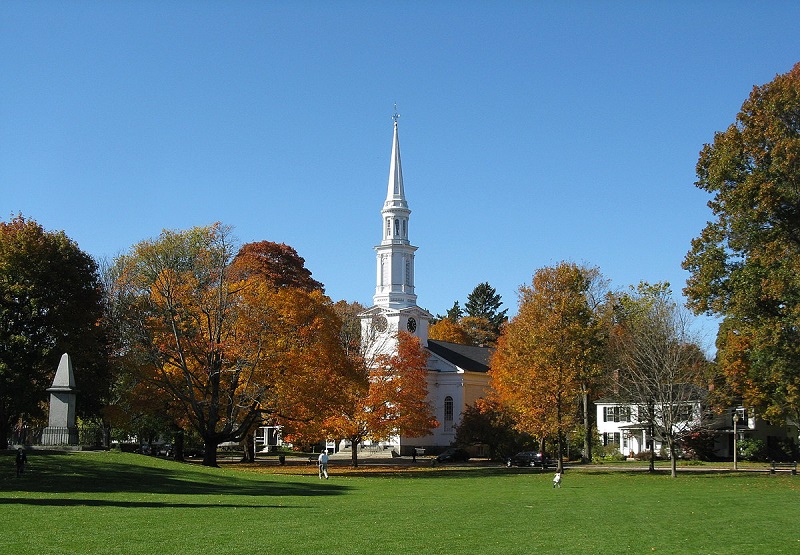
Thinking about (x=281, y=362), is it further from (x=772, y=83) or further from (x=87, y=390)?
(x=772, y=83)

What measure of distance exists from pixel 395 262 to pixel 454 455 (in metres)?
19.3

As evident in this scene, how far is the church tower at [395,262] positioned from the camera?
83000 mm

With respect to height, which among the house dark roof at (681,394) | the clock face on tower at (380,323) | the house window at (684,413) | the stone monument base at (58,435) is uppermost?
the clock face on tower at (380,323)

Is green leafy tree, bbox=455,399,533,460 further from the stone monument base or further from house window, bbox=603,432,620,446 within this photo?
the stone monument base

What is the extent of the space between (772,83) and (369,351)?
39.0 meters

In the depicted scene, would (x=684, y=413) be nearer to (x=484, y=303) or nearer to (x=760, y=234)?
(x=760, y=234)

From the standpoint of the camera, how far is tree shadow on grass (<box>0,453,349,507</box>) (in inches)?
1228

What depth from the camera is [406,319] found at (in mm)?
84250

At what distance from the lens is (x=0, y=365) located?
45156 mm

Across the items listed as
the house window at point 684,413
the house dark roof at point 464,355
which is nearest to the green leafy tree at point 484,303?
the house dark roof at point 464,355

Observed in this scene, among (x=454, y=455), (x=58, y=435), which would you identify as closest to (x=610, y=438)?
(x=454, y=455)

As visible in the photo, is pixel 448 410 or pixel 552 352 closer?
pixel 552 352

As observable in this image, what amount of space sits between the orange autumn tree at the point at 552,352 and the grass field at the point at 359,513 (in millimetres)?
10570

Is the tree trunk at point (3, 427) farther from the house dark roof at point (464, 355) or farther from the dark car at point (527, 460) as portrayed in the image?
the house dark roof at point (464, 355)
